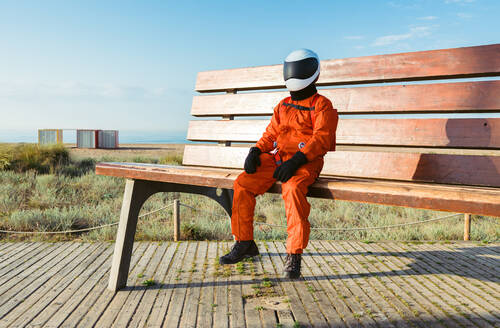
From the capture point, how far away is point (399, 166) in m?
2.85

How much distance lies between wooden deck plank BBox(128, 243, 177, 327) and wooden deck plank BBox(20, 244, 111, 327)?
0.49m

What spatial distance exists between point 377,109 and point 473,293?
4.78 ft

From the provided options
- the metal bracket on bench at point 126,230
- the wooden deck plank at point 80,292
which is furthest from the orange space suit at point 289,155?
the wooden deck plank at point 80,292

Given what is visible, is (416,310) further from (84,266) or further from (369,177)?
(84,266)

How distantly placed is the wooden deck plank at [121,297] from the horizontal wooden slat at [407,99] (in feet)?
5.09

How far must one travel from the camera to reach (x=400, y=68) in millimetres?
2961

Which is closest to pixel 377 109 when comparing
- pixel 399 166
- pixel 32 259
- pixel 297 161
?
pixel 399 166

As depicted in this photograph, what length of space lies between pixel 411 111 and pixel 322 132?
89 centimetres

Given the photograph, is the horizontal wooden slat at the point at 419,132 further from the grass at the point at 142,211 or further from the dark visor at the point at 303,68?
the grass at the point at 142,211

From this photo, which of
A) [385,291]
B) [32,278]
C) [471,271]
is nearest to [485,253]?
[471,271]

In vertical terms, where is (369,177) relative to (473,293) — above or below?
above

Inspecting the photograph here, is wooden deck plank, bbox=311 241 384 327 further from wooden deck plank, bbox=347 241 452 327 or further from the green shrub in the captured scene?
the green shrub

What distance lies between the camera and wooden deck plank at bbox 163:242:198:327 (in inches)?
90.7

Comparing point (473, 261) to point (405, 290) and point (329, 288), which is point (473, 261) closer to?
point (405, 290)
